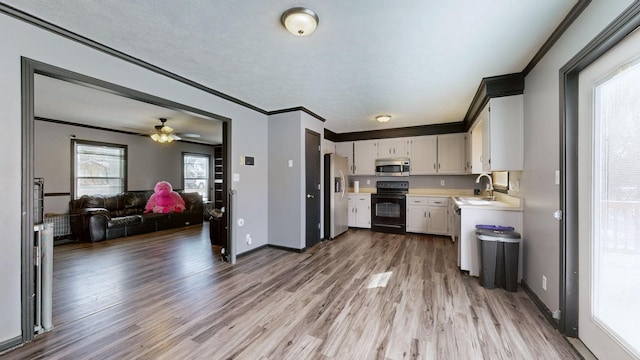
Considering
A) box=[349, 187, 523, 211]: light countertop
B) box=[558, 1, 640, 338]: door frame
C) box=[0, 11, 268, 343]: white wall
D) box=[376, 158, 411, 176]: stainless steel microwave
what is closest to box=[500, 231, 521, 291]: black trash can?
box=[349, 187, 523, 211]: light countertop

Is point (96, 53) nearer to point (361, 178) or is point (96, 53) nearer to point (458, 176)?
point (361, 178)

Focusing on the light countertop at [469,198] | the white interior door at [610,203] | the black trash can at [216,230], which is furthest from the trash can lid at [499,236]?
the black trash can at [216,230]

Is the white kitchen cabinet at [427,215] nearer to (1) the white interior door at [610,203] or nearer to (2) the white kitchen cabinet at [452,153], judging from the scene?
(2) the white kitchen cabinet at [452,153]

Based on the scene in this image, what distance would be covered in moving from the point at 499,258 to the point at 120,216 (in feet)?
22.8

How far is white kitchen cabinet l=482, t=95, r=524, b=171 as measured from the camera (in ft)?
9.13

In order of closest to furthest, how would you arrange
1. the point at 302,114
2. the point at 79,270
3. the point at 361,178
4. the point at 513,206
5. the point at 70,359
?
the point at 70,359, the point at 513,206, the point at 79,270, the point at 302,114, the point at 361,178

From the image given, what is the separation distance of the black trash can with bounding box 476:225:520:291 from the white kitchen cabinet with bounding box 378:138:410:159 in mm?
3126

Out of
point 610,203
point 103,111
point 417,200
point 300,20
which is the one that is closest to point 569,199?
point 610,203

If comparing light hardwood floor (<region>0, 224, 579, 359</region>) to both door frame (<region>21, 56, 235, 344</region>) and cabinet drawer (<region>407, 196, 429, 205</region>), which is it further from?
cabinet drawer (<region>407, 196, 429, 205</region>)

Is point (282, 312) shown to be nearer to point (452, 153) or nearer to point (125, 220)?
point (452, 153)

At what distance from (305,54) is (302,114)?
1763 millimetres

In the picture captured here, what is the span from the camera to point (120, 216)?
541cm

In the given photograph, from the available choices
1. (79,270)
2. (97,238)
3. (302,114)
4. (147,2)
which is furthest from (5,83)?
(97,238)

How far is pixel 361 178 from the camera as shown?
6422 mm
